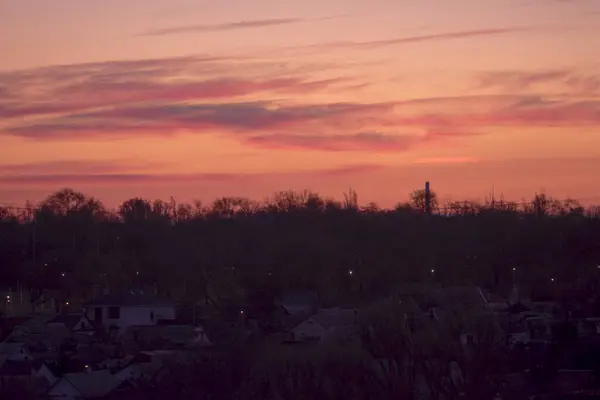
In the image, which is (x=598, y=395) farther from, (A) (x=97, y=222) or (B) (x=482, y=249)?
(A) (x=97, y=222)

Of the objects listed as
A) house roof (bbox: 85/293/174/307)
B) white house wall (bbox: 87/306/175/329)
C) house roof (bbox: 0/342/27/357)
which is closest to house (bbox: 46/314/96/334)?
white house wall (bbox: 87/306/175/329)

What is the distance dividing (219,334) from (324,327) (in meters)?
3.02

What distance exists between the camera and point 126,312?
38656 millimetres

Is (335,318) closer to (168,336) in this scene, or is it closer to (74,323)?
(168,336)

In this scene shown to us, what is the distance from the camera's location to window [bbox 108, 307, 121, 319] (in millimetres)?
38688

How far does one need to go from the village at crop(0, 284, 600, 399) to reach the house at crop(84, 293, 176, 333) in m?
0.03

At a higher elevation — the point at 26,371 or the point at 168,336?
the point at 168,336

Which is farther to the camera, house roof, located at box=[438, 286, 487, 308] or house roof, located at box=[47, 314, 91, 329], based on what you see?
house roof, located at box=[47, 314, 91, 329]

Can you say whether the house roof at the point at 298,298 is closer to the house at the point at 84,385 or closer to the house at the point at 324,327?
the house at the point at 324,327

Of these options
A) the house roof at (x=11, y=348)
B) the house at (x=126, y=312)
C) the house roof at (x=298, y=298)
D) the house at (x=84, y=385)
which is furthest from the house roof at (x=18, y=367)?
the house roof at (x=298, y=298)

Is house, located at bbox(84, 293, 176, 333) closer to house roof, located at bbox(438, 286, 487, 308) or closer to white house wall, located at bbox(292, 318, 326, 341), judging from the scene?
white house wall, located at bbox(292, 318, 326, 341)

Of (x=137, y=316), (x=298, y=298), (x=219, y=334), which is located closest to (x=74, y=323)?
(x=137, y=316)

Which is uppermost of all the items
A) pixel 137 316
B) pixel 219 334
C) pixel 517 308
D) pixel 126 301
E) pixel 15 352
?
pixel 126 301

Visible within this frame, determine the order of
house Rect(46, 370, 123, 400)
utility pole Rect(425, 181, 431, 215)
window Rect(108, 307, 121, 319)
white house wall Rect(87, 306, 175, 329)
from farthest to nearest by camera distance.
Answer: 1. utility pole Rect(425, 181, 431, 215)
2. window Rect(108, 307, 121, 319)
3. white house wall Rect(87, 306, 175, 329)
4. house Rect(46, 370, 123, 400)
